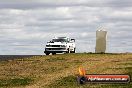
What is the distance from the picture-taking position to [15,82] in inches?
1025

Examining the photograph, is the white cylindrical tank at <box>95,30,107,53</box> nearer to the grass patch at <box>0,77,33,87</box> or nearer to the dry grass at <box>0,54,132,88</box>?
the dry grass at <box>0,54,132,88</box>

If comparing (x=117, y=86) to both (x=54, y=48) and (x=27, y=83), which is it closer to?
(x=27, y=83)

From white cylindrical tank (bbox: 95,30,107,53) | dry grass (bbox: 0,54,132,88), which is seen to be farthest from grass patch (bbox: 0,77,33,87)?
white cylindrical tank (bbox: 95,30,107,53)

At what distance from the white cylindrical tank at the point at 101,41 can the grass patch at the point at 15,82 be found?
16.2 m

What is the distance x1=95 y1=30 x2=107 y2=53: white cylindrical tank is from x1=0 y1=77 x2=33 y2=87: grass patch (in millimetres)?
16162

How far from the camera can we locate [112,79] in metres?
17.6

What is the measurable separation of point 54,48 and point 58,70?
17244 millimetres

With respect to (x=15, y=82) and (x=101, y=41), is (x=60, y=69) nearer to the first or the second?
(x=15, y=82)

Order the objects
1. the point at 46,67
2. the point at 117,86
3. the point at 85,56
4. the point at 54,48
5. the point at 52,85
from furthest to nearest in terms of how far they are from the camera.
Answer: the point at 54,48 < the point at 85,56 < the point at 46,67 < the point at 52,85 < the point at 117,86

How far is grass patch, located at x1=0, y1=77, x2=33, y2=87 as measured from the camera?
83.2ft

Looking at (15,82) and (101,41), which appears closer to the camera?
(15,82)

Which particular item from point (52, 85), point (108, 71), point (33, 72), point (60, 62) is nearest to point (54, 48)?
point (60, 62)

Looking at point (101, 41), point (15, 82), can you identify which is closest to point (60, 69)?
point (15, 82)

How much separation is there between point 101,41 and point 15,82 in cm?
1750
